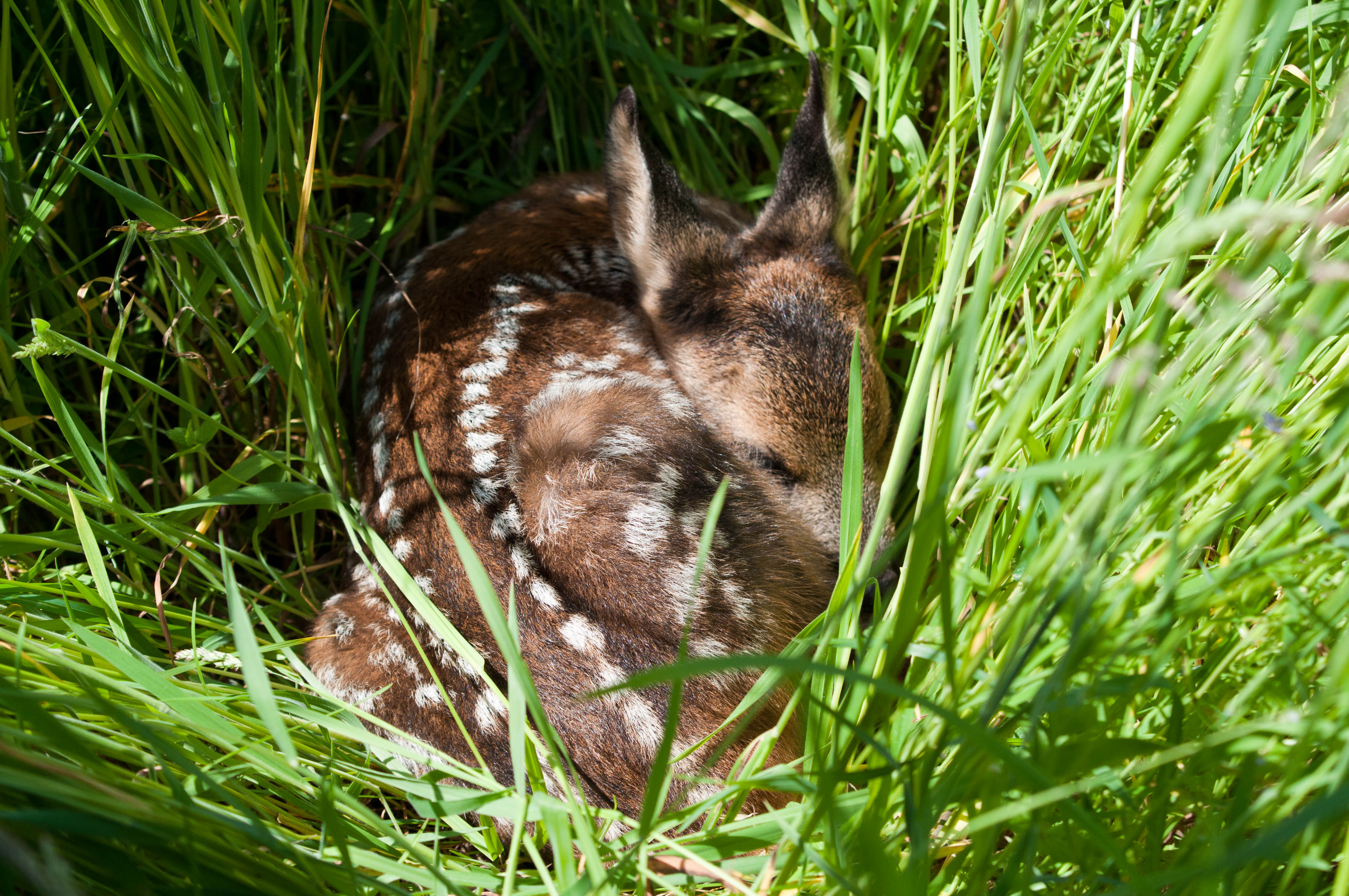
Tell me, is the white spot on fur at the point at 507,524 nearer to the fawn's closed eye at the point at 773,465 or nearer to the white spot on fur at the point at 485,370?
the white spot on fur at the point at 485,370

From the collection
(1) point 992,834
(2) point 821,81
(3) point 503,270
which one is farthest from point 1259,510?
(3) point 503,270

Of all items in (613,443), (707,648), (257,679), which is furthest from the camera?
(613,443)

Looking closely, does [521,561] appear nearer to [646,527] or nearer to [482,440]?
[646,527]

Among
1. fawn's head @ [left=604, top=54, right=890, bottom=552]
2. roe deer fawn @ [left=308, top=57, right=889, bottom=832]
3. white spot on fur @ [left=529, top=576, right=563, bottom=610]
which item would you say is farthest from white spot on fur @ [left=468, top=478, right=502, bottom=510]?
fawn's head @ [left=604, top=54, right=890, bottom=552]

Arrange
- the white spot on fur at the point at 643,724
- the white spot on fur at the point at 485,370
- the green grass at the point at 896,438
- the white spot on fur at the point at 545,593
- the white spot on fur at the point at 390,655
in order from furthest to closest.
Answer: the white spot on fur at the point at 485,370 → the white spot on fur at the point at 390,655 → the white spot on fur at the point at 545,593 → the white spot on fur at the point at 643,724 → the green grass at the point at 896,438

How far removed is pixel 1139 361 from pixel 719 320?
1739mm

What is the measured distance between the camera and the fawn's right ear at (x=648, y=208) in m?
2.42

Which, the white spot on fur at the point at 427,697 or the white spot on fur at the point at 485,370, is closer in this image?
the white spot on fur at the point at 427,697

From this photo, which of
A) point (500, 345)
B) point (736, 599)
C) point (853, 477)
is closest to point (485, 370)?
point (500, 345)

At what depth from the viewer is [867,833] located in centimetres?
102

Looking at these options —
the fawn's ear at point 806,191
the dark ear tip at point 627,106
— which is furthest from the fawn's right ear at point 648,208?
the fawn's ear at point 806,191

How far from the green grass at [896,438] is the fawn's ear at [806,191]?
20 centimetres

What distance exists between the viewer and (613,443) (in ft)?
6.96

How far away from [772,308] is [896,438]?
60cm
